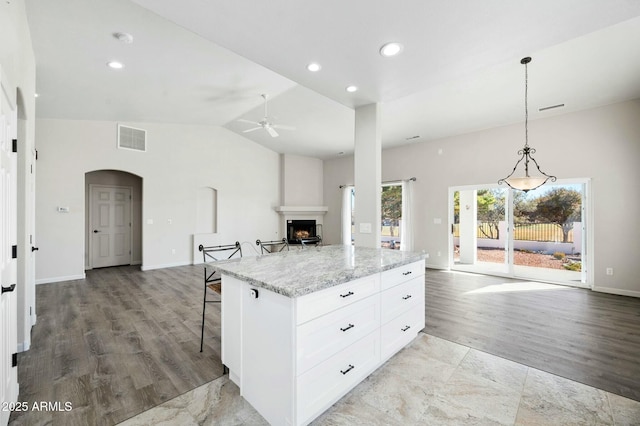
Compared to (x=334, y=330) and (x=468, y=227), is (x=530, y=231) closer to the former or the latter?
(x=468, y=227)

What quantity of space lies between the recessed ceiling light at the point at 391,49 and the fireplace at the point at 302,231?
22.3 feet

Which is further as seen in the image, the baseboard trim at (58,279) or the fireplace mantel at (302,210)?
the fireplace mantel at (302,210)

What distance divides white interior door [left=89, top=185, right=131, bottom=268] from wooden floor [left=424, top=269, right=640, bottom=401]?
7.19m

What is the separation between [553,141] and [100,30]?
6988 mm

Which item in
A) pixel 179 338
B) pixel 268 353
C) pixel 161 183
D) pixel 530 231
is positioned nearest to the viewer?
pixel 268 353

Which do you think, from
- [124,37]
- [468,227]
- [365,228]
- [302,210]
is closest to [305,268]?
[365,228]

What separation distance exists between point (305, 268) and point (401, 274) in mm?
975

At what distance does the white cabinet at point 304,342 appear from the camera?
1593 mm

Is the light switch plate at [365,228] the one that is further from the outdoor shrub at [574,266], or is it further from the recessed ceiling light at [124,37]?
the outdoor shrub at [574,266]

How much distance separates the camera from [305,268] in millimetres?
2076

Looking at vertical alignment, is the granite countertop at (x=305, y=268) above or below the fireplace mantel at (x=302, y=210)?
below

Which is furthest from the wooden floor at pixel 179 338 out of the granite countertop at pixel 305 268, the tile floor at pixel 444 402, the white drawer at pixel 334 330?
the white drawer at pixel 334 330

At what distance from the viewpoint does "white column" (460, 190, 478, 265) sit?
22.1 feet

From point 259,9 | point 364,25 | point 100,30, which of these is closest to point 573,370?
point 364,25
